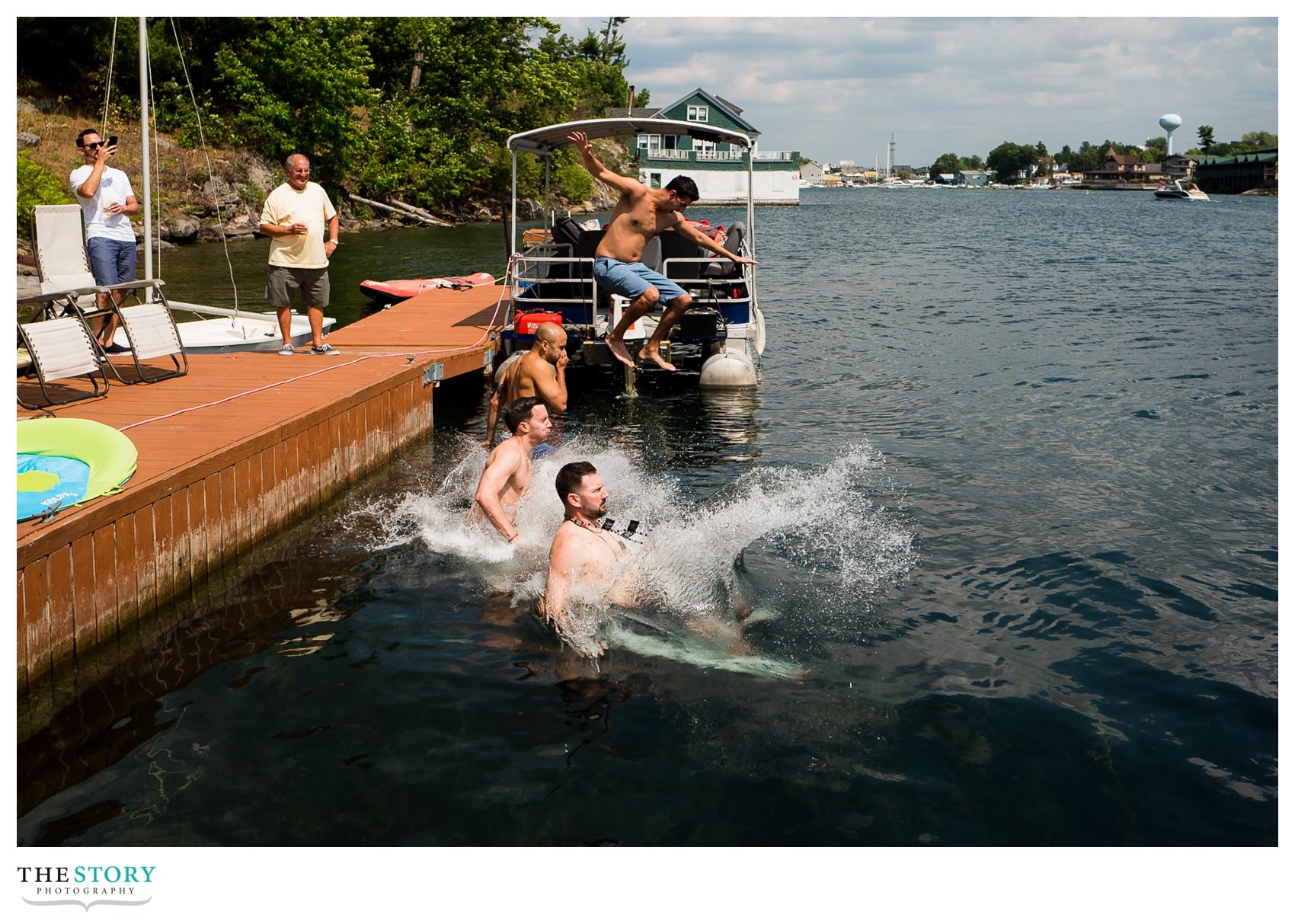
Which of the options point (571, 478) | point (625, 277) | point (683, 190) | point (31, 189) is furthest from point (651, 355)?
point (31, 189)

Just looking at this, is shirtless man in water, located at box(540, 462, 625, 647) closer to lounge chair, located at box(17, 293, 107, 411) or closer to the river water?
the river water

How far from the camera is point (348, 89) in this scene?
49344 mm

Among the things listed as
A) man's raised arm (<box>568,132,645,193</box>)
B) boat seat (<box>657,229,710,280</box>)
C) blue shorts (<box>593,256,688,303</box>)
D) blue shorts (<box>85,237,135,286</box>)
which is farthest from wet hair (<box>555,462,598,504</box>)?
boat seat (<box>657,229,710,280</box>)

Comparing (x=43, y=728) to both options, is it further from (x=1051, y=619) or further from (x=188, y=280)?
(x=188, y=280)

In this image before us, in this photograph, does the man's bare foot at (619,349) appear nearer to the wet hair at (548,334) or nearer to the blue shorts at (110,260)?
the wet hair at (548,334)

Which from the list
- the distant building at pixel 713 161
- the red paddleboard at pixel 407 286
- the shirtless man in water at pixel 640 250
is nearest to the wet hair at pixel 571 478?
the shirtless man in water at pixel 640 250

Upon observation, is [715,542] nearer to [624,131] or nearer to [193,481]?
[193,481]

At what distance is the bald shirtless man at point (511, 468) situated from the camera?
7.78 metres

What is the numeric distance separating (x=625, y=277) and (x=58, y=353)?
6459mm

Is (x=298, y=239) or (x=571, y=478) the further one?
(x=298, y=239)

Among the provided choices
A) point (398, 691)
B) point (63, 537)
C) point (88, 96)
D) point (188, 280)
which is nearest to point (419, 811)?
point (398, 691)
